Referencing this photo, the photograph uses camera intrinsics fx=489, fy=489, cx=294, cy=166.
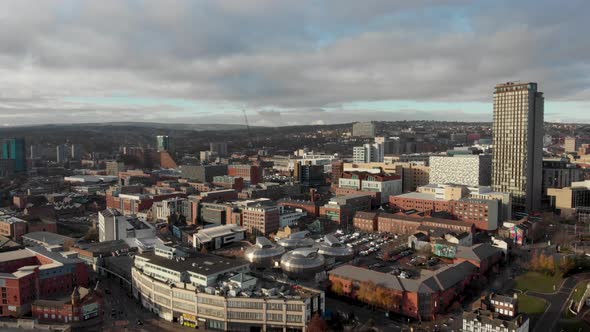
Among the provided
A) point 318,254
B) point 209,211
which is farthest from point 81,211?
point 318,254

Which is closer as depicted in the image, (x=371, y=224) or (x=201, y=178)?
(x=371, y=224)

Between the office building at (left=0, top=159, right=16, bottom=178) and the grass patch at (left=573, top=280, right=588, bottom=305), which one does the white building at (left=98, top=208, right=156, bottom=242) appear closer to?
the grass patch at (left=573, top=280, right=588, bottom=305)

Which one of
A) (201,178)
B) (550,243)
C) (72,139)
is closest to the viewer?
(550,243)

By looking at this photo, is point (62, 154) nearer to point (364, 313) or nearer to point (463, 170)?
point (463, 170)

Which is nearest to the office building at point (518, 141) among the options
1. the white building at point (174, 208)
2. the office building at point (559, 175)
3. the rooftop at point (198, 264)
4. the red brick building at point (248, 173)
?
the office building at point (559, 175)

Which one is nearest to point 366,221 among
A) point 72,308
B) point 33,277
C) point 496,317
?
point 496,317

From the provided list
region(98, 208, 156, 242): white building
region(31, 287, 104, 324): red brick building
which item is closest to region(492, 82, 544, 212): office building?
region(98, 208, 156, 242): white building

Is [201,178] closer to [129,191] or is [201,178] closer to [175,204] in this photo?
[129,191]
